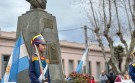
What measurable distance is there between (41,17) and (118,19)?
16.8 m

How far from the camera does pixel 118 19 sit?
29.2 m

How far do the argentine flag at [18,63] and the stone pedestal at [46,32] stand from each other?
19 cm

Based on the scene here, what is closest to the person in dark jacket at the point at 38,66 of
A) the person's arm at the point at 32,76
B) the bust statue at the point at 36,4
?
the person's arm at the point at 32,76

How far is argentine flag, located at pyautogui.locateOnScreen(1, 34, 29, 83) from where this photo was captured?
499 inches

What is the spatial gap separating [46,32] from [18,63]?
1307 mm

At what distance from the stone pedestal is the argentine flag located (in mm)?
187

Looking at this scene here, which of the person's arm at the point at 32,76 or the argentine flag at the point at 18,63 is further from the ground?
the argentine flag at the point at 18,63

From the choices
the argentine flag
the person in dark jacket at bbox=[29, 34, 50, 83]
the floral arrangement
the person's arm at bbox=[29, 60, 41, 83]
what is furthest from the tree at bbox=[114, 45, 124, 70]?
the person's arm at bbox=[29, 60, 41, 83]

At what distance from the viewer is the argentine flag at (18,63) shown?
1267 cm

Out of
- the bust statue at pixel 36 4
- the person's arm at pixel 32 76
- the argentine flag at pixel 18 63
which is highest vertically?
the bust statue at pixel 36 4

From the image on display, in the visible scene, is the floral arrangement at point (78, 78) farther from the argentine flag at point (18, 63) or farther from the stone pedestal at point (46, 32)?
the argentine flag at point (18, 63)

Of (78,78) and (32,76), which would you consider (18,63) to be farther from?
(32,76)

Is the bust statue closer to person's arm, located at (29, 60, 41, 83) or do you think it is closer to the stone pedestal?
the stone pedestal

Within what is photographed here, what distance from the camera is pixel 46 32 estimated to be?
42.7ft
